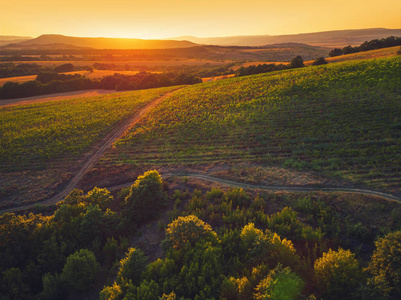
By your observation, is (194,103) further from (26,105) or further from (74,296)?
(26,105)

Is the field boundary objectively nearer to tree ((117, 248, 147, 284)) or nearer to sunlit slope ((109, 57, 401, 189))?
sunlit slope ((109, 57, 401, 189))

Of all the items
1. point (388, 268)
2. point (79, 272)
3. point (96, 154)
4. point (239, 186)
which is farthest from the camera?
point (96, 154)

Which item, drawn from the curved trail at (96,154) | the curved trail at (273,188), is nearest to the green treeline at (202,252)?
the curved trail at (273,188)

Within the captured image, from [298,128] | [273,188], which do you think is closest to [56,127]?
[273,188]

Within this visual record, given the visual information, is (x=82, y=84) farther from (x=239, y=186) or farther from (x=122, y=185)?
(x=239, y=186)

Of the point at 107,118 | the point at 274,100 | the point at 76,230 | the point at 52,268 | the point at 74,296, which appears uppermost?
the point at 274,100

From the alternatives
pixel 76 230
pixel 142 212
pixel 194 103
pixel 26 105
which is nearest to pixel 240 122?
pixel 194 103
